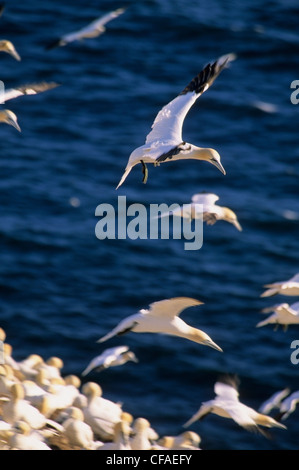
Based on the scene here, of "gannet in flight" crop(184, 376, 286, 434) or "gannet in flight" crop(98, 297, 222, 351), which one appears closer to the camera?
"gannet in flight" crop(98, 297, 222, 351)

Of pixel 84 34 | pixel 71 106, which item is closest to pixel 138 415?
pixel 84 34

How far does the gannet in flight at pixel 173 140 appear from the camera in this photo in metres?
9.79

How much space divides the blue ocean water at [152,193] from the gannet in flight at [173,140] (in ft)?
18.2

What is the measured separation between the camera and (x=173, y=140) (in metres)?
10.2

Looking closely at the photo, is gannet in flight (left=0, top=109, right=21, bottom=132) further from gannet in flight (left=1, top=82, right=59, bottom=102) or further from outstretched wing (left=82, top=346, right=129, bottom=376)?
outstretched wing (left=82, top=346, right=129, bottom=376)

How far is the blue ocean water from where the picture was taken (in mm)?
16375

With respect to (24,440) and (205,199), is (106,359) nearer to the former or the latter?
(205,199)

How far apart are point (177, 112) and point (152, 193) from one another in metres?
9.16

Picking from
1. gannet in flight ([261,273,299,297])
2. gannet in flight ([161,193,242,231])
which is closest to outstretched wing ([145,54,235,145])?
gannet in flight ([161,193,242,231])

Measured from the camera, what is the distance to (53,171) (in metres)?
20.8

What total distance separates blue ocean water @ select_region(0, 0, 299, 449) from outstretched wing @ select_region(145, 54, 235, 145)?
563 centimetres

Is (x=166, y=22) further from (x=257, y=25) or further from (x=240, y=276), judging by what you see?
(x=240, y=276)

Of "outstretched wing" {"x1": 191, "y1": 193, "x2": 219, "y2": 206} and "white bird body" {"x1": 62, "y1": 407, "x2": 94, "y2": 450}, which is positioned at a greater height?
"outstretched wing" {"x1": 191, "y1": 193, "x2": 219, "y2": 206}

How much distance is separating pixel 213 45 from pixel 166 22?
54.8 inches
